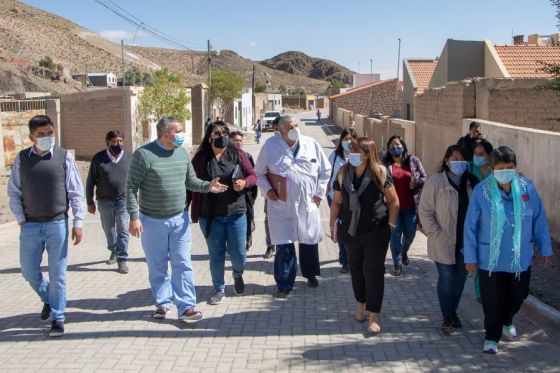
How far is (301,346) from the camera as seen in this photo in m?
5.45

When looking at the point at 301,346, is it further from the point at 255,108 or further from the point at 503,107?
the point at 255,108

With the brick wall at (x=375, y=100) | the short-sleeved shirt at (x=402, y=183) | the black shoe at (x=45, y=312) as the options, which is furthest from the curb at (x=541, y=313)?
the brick wall at (x=375, y=100)

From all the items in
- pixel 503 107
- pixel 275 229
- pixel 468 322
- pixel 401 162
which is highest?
pixel 503 107

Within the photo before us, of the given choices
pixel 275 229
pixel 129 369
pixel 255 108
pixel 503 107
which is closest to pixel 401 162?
pixel 275 229

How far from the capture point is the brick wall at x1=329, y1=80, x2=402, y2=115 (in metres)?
55.1

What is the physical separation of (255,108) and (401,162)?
6571cm

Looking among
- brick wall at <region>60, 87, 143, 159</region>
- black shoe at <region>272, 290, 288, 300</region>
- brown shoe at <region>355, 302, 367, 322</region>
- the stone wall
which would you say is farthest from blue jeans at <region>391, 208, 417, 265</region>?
brick wall at <region>60, 87, 143, 159</region>

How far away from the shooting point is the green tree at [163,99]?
26.0 meters

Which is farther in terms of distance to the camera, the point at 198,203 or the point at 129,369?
the point at 198,203

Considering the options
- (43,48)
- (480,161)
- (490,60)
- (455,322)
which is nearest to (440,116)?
(490,60)

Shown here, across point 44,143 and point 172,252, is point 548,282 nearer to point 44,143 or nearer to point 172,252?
point 172,252

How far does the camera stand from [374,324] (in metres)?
5.71

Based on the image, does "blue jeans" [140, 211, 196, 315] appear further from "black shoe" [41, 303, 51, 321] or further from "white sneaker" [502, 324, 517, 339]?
"white sneaker" [502, 324, 517, 339]

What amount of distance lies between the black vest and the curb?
4.49m
